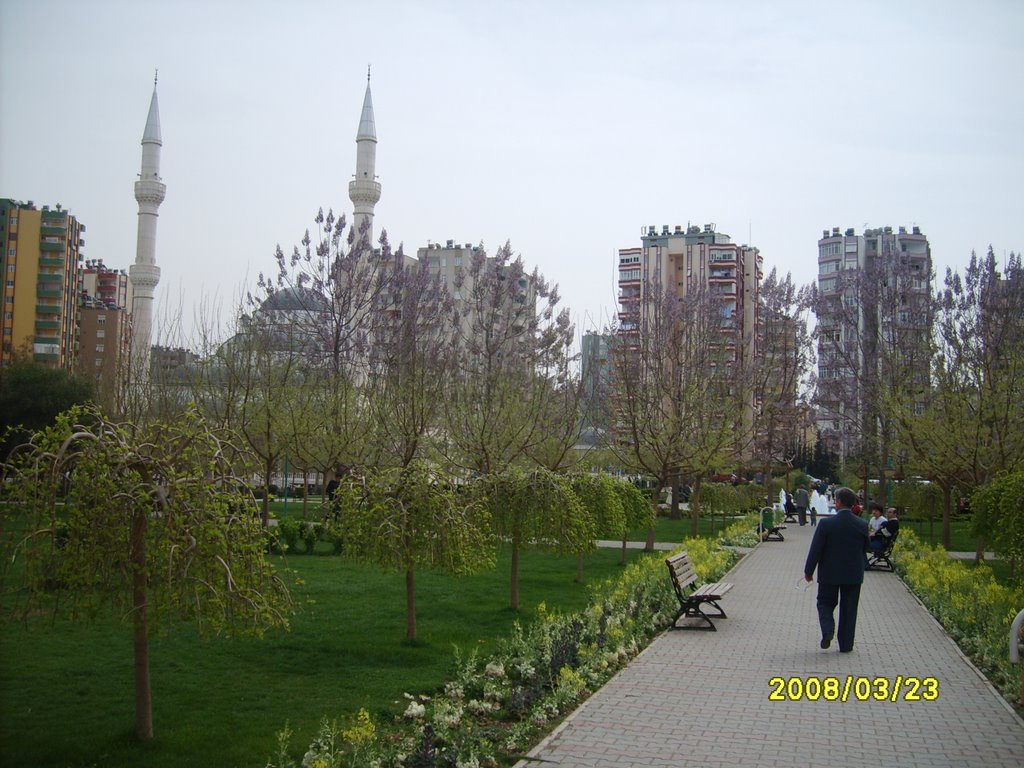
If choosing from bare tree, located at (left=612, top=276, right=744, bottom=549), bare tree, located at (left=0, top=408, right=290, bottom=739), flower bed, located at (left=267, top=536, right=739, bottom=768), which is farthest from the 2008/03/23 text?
bare tree, located at (left=612, top=276, right=744, bottom=549)

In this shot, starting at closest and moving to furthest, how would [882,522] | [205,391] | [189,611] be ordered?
1. [189,611]
2. [882,522]
3. [205,391]

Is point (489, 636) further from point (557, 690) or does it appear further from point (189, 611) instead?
point (189, 611)

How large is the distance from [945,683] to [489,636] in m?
4.91

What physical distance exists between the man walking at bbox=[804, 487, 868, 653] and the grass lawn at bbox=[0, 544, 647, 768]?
3679mm

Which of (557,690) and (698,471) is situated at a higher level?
(698,471)

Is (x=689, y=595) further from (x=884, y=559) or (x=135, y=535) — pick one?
(x=884, y=559)

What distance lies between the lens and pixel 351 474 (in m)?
11.0

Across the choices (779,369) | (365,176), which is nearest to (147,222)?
(365,176)

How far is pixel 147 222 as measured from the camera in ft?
170

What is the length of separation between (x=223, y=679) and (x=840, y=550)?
6.27 m

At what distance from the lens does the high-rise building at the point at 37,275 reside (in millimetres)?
72375

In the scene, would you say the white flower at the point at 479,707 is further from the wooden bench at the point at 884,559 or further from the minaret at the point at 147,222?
the minaret at the point at 147,222

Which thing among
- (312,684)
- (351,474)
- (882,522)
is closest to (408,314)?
(882,522)

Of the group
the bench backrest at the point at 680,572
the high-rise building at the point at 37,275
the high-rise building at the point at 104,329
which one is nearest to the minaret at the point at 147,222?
the high-rise building at the point at 104,329
